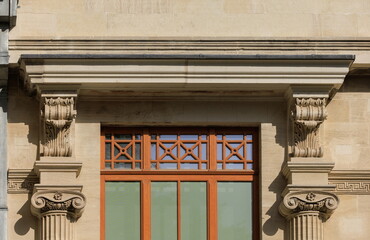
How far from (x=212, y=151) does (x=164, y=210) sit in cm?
131

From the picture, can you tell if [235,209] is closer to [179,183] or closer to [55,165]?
[179,183]

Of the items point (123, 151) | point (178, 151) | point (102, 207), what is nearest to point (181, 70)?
point (178, 151)

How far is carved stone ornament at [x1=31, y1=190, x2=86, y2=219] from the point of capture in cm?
3603

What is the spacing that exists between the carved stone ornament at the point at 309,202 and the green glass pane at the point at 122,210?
257cm

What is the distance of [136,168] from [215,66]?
2.27 m

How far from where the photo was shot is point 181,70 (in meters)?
36.3

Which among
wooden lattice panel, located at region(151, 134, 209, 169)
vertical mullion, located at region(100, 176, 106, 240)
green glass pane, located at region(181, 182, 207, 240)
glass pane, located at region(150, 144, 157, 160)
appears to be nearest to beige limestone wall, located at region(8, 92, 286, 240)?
vertical mullion, located at region(100, 176, 106, 240)

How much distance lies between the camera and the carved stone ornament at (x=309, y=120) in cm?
3653

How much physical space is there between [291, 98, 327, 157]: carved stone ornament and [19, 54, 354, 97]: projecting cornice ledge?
340 millimetres

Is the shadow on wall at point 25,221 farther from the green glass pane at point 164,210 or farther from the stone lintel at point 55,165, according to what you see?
the green glass pane at point 164,210

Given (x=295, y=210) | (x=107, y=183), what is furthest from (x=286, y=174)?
(x=107, y=183)

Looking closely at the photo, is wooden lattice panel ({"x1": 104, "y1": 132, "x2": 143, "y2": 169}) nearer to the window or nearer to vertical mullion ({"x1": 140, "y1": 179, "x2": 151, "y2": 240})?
the window

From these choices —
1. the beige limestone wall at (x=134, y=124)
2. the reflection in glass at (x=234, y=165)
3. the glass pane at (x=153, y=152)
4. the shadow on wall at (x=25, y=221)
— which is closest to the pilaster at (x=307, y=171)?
the beige limestone wall at (x=134, y=124)
